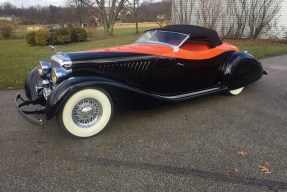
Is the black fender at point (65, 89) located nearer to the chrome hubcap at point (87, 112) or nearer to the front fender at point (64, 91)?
the front fender at point (64, 91)

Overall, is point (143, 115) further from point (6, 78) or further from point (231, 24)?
point (231, 24)

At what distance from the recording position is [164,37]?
5.32 meters

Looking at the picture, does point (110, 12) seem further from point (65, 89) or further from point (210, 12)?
point (65, 89)

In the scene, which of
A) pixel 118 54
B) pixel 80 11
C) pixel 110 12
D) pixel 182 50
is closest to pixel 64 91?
pixel 118 54

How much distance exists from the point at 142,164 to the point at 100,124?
1.07m

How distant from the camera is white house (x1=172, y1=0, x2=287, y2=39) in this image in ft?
55.0

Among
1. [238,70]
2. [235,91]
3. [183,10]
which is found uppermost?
[183,10]

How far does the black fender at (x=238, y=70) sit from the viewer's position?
557 centimetres

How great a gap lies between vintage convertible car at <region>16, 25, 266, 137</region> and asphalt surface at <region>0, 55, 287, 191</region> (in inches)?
14.0

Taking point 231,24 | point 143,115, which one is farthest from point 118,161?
point 231,24

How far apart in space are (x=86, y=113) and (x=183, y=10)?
16.5 metres

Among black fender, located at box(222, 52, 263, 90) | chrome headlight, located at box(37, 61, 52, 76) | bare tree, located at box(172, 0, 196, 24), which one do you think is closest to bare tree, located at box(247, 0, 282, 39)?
bare tree, located at box(172, 0, 196, 24)

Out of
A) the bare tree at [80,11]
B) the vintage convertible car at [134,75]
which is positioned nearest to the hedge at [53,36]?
the vintage convertible car at [134,75]

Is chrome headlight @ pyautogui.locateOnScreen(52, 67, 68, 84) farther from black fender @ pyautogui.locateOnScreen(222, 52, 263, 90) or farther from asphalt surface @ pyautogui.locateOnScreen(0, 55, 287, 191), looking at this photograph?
black fender @ pyautogui.locateOnScreen(222, 52, 263, 90)
